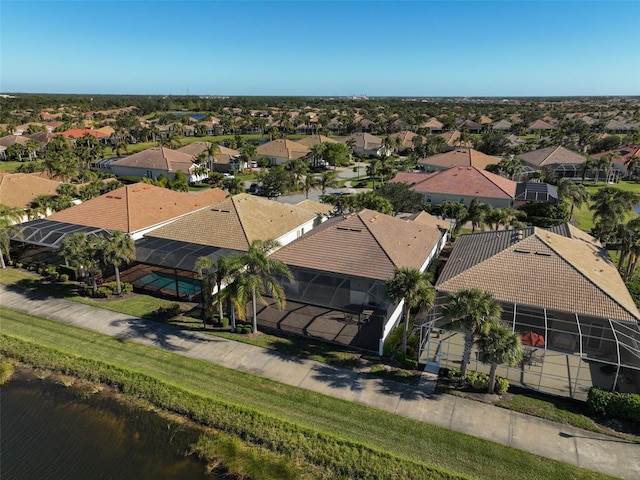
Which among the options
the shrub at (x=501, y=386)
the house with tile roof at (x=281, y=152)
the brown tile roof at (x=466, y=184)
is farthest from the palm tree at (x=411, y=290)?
the house with tile roof at (x=281, y=152)

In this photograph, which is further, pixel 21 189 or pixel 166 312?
pixel 21 189

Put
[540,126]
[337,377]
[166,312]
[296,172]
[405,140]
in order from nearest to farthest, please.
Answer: [337,377]
[166,312]
[296,172]
[405,140]
[540,126]

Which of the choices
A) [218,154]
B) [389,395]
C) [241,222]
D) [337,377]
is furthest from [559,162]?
[337,377]

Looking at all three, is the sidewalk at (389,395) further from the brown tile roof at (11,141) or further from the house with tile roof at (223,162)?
the brown tile roof at (11,141)

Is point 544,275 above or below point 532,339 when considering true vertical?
above

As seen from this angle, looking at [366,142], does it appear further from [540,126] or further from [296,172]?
[540,126]

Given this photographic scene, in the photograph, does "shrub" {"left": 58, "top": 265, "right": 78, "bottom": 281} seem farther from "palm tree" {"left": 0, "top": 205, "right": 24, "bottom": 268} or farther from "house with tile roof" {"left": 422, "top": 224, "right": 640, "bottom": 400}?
"house with tile roof" {"left": 422, "top": 224, "right": 640, "bottom": 400}

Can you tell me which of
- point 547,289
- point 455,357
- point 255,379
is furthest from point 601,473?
point 255,379
